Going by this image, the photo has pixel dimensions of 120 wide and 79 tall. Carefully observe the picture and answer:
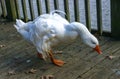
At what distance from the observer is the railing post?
427 centimetres

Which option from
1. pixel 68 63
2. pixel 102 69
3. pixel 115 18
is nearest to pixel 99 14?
pixel 115 18

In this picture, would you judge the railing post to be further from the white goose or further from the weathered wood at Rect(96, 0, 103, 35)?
the white goose

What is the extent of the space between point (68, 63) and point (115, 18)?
3.59 feet

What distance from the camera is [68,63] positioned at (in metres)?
3.79

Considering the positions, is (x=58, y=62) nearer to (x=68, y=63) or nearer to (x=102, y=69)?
(x=68, y=63)

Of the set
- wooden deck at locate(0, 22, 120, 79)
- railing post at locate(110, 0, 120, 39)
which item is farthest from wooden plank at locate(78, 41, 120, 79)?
railing post at locate(110, 0, 120, 39)

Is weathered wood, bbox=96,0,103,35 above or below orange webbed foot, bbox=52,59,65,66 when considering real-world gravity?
above

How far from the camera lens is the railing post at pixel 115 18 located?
14.0 ft

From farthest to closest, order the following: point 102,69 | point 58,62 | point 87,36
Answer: point 58,62
point 102,69
point 87,36

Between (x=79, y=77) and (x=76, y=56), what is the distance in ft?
1.97

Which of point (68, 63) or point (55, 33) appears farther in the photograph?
point (68, 63)

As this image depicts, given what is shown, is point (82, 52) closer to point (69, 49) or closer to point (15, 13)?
point (69, 49)

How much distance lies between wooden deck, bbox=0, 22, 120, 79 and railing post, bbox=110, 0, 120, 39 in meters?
0.12

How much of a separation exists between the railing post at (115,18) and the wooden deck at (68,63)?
122 mm
